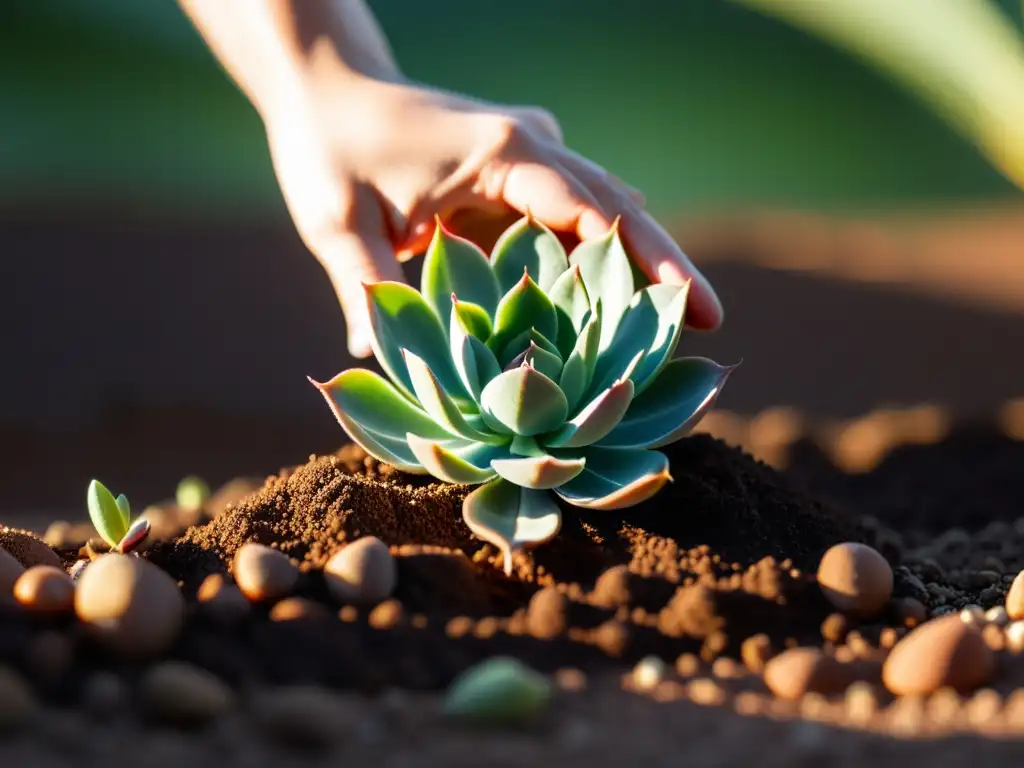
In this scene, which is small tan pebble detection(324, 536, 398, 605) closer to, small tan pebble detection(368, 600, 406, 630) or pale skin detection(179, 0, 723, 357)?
small tan pebble detection(368, 600, 406, 630)

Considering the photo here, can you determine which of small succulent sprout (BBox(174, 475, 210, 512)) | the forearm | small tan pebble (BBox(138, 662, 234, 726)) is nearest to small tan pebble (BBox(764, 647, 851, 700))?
small tan pebble (BBox(138, 662, 234, 726))

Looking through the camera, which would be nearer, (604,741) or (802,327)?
(604,741)

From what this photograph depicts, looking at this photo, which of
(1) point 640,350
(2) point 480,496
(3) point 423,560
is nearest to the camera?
(3) point 423,560

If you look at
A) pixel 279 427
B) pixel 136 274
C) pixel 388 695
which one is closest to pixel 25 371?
pixel 136 274

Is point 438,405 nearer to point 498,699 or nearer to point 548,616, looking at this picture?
point 548,616

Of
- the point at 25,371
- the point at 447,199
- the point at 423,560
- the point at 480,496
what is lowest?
the point at 423,560

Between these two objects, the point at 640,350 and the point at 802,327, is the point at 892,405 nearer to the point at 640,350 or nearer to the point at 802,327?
the point at 802,327

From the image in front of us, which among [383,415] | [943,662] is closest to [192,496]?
[383,415]
